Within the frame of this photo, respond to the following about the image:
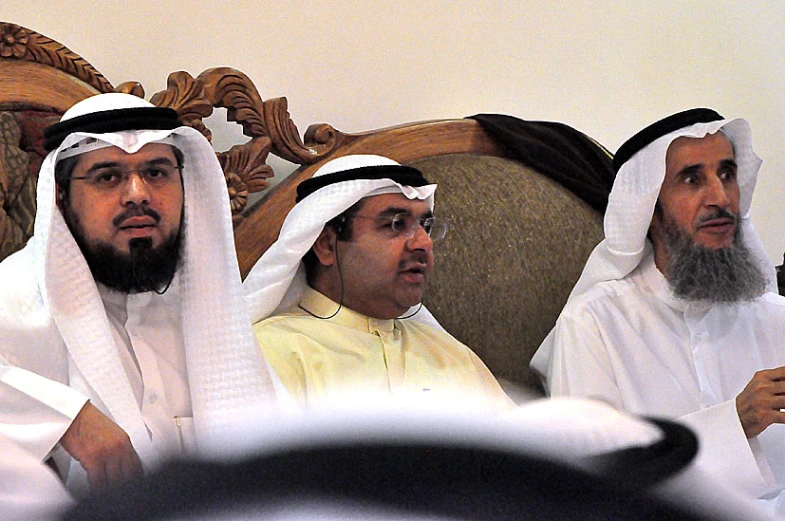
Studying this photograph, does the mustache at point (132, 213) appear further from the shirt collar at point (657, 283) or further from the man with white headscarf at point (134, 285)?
the shirt collar at point (657, 283)

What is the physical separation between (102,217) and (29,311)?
28cm

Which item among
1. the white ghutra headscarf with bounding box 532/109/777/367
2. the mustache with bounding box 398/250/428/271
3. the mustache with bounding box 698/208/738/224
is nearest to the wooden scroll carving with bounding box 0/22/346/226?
the mustache with bounding box 398/250/428/271

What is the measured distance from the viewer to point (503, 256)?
3.19 m

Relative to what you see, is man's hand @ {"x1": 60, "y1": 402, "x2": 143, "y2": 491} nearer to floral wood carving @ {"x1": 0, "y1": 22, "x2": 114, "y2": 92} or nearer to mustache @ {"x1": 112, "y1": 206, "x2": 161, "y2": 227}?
mustache @ {"x1": 112, "y1": 206, "x2": 161, "y2": 227}

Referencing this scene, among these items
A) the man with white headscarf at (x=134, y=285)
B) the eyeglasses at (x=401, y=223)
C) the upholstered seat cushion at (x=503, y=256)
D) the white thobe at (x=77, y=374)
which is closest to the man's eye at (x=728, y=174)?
the upholstered seat cushion at (x=503, y=256)

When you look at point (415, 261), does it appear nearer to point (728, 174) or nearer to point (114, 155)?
point (114, 155)

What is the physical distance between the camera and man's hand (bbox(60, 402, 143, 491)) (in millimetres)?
1707

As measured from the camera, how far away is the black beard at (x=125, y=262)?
2.16m

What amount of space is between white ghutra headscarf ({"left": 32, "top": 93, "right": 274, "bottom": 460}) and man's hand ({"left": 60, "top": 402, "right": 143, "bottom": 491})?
10cm

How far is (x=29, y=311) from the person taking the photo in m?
2.01

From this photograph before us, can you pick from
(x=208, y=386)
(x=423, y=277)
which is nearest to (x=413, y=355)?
(x=423, y=277)

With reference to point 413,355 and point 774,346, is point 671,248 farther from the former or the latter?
point 413,355

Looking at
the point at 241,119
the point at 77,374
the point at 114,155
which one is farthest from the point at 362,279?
the point at 77,374

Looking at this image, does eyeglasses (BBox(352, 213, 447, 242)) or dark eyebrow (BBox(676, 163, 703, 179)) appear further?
dark eyebrow (BBox(676, 163, 703, 179))
